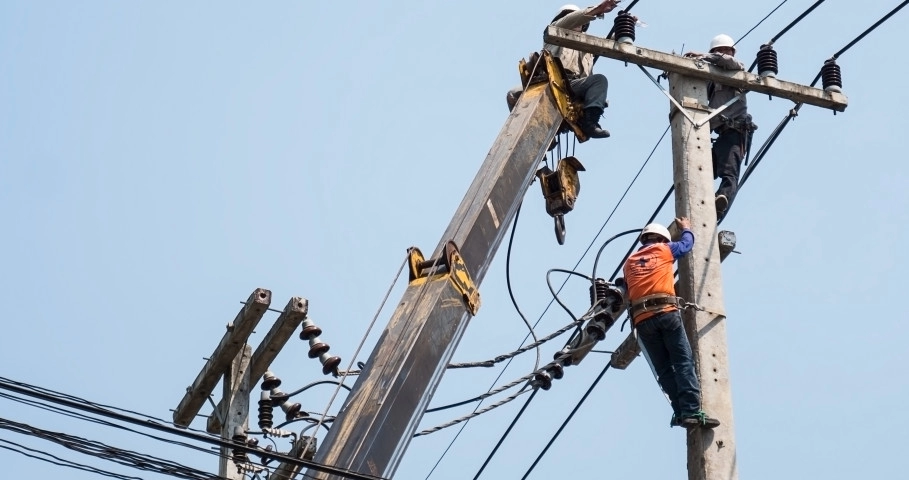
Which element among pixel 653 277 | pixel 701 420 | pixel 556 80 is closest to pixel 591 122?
pixel 556 80

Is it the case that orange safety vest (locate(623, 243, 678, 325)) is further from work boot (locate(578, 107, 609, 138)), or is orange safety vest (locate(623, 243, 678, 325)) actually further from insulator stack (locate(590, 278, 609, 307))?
work boot (locate(578, 107, 609, 138))

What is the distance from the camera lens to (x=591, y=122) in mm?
12398

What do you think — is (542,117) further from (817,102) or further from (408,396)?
(408,396)

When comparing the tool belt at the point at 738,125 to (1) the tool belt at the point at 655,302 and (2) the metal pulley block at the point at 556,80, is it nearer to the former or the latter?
(2) the metal pulley block at the point at 556,80

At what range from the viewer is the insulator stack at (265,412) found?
13156mm

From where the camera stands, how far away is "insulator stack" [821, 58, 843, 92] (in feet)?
39.8

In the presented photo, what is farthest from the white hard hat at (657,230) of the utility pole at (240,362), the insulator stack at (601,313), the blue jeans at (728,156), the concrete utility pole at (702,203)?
the utility pole at (240,362)

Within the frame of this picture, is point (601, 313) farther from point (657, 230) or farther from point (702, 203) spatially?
point (702, 203)

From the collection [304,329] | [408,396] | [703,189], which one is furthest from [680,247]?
[304,329]

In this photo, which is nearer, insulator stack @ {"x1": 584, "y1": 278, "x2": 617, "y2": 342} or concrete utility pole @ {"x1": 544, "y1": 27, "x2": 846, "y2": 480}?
concrete utility pole @ {"x1": 544, "y1": 27, "x2": 846, "y2": 480}

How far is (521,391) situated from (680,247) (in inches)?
59.1

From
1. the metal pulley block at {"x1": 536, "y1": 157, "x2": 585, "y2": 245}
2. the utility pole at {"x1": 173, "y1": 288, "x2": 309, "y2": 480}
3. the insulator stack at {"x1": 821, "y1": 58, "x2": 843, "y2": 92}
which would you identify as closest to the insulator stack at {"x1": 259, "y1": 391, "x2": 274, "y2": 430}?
the utility pole at {"x1": 173, "y1": 288, "x2": 309, "y2": 480}

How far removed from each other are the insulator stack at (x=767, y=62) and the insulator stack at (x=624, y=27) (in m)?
0.94

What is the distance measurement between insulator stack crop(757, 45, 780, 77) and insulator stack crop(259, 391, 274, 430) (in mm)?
4475
